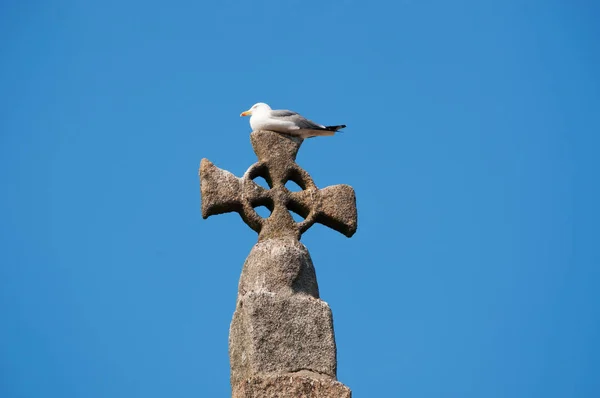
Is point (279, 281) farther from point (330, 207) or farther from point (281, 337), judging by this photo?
point (330, 207)

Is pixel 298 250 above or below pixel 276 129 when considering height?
below

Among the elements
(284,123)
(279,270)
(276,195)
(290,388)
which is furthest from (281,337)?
(284,123)

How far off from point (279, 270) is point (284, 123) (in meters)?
1.57

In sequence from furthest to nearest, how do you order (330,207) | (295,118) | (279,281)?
(295,118), (330,207), (279,281)

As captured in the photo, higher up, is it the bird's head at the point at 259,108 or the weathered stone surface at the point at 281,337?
the bird's head at the point at 259,108

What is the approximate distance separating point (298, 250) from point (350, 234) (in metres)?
0.86

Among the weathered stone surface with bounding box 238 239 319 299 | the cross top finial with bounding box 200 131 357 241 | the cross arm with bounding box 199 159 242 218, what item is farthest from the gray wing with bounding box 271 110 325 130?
the weathered stone surface with bounding box 238 239 319 299

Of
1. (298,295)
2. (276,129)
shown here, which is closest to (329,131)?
(276,129)

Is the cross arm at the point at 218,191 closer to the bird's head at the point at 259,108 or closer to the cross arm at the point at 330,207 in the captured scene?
the cross arm at the point at 330,207

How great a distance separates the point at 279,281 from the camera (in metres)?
9.04

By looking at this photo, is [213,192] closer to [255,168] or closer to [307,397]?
[255,168]

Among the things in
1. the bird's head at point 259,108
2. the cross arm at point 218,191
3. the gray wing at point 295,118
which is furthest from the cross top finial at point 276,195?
the bird's head at point 259,108

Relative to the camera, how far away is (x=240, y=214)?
9641 millimetres

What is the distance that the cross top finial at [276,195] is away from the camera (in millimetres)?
9523
